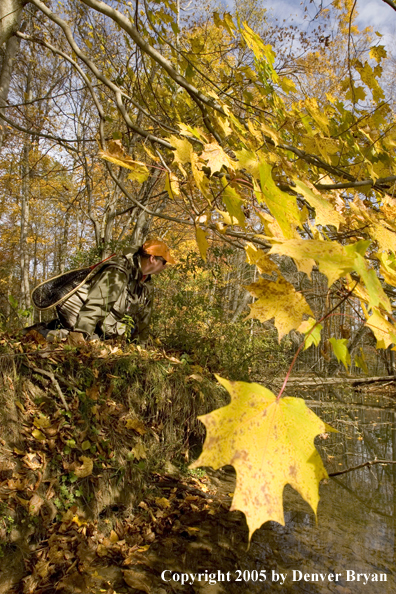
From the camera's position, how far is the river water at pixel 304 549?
2311mm

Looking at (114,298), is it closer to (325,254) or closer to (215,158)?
(215,158)

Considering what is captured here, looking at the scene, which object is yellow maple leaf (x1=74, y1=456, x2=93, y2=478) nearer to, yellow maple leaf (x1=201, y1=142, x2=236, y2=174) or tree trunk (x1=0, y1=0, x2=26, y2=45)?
yellow maple leaf (x1=201, y1=142, x2=236, y2=174)

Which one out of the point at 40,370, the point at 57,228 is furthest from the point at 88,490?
the point at 57,228

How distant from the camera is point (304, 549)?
8.69 feet

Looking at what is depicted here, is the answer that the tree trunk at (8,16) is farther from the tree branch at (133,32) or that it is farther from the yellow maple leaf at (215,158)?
the yellow maple leaf at (215,158)

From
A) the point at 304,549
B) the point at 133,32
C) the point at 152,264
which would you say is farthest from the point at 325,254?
the point at 152,264

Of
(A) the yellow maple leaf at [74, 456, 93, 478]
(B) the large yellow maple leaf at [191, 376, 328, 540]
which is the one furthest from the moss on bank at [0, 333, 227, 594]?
(B) the large yellow maple leaf at [191, 376, 328, 540]

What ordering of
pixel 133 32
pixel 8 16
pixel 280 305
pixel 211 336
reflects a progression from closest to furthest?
pixel 280 305 < pixel 133 32 < pixel 8 16 < pixel 211 336

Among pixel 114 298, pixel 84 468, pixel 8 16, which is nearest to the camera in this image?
pixel 8 16

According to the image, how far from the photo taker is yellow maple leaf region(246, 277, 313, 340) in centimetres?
76

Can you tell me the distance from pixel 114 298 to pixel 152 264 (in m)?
0.56

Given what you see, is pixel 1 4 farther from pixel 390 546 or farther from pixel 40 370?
pixel 390 546

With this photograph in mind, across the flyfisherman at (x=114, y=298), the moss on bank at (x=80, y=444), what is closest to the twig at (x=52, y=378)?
the moss on bank at (x=80, y=444)

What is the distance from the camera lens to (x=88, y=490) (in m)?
2.62
